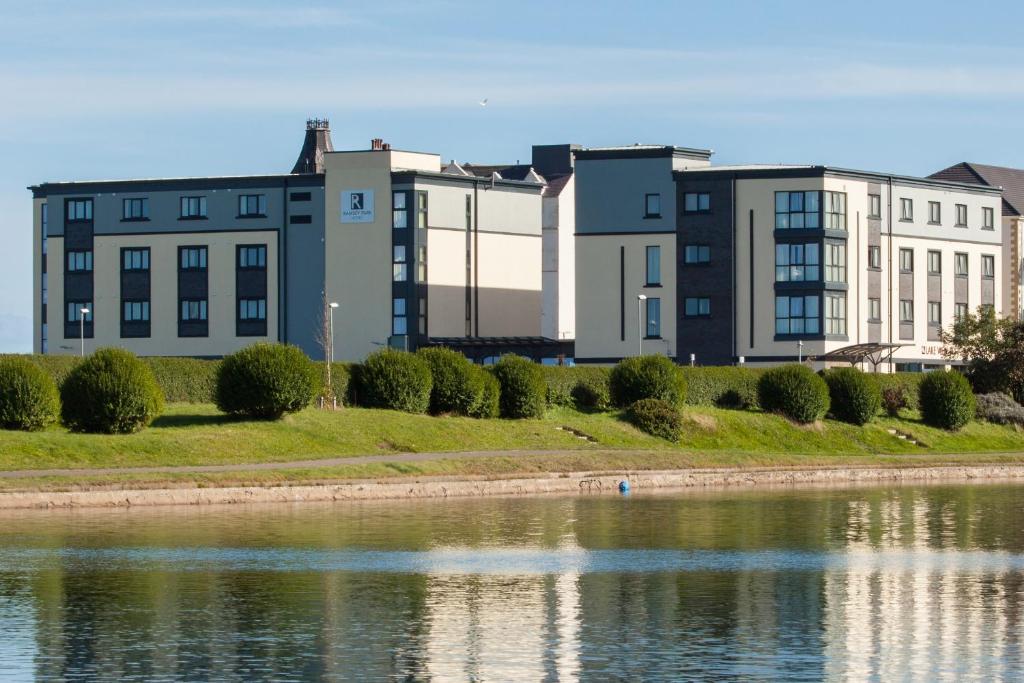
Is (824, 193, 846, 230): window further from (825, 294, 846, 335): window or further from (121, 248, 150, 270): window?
(121, 248, 150, 270): window

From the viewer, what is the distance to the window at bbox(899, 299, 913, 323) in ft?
384

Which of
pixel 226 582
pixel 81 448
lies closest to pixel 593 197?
pixel 81 448

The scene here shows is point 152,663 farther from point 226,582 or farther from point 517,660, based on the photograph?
point 226,582

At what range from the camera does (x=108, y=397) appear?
57.7m

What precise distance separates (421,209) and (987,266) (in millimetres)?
38248

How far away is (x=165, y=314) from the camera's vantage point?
126750 millimetres

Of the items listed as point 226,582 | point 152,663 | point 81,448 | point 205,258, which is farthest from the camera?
point 205,258

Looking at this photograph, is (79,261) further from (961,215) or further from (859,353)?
(961,215)

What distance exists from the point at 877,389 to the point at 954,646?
61.3m

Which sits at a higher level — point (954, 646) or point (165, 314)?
point (165, 314)

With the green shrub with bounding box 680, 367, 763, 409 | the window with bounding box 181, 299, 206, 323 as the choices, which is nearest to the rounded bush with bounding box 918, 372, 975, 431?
the green shrub with bounding box 680, 367, 763, 409

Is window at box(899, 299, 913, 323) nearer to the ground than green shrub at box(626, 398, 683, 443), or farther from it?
farther from it

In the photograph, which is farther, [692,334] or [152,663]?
[692,334]

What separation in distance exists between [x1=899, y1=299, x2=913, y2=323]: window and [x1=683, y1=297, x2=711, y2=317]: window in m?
13.2
